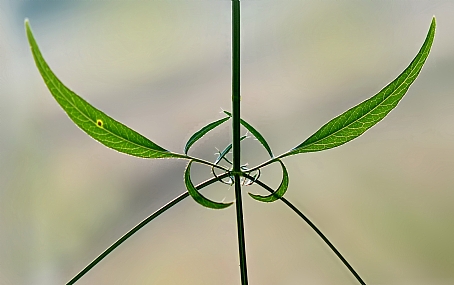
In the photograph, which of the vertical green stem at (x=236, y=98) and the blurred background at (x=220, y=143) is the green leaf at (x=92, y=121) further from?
the blurred background at (x=220, y=143)

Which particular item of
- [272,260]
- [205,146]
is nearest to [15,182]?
[205,146]

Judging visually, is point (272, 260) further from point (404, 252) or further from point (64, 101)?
point (64, 101)

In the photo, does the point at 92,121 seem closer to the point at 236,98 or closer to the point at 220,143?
the point at 236,98

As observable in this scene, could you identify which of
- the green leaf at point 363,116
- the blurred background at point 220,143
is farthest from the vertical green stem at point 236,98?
the blurred background at point 220,143

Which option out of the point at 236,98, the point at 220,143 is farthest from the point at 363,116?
the point at 220,143

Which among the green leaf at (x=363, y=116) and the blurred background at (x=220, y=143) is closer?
the green leaf at (x=363, y=116)
